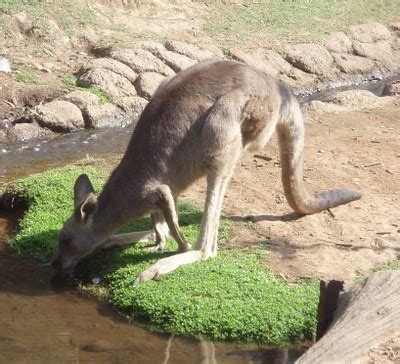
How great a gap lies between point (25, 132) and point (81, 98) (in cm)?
100

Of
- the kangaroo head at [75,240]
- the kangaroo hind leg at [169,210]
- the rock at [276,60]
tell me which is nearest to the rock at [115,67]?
the rock at [276,60]

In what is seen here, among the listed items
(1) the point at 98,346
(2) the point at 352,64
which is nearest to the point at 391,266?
(1) the point at 98,346

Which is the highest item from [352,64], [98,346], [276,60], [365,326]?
[365,326]

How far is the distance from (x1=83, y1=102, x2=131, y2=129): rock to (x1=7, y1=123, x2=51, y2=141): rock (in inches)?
25.2

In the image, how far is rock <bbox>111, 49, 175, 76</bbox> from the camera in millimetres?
12617

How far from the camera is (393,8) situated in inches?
678

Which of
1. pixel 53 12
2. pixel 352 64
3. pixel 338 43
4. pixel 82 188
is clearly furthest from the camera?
pixel 338 43

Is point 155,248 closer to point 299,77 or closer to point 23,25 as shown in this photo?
point 23,25

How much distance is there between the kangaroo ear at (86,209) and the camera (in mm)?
6828

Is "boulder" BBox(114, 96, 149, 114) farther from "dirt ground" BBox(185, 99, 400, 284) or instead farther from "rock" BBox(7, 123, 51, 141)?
"dirt ground" BBox(185, 99, 400, 284)

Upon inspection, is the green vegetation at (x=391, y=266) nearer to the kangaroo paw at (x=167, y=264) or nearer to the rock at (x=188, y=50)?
the kangaroo paw at (x=167, y=264)

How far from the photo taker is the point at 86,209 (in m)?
6.89

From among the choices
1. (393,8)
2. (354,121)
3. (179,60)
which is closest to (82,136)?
(179,60)

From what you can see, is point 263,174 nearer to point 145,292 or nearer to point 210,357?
point 145,292
